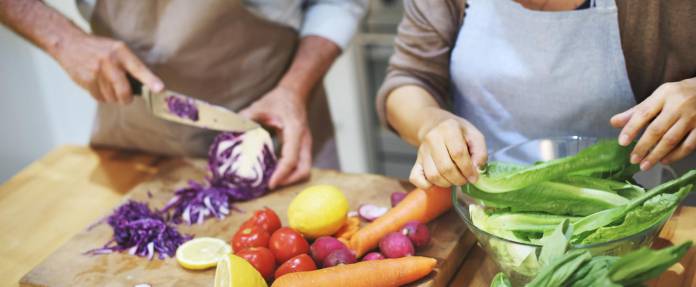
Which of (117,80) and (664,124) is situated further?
(117,80)

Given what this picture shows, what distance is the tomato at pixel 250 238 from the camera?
59.2 inches

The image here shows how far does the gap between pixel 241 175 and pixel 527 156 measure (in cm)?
71

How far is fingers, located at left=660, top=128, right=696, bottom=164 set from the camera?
50.0 inches

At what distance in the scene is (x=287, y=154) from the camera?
1.90 metres

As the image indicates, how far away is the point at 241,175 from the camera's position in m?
1.81

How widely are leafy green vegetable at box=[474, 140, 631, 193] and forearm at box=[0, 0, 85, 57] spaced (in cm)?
117

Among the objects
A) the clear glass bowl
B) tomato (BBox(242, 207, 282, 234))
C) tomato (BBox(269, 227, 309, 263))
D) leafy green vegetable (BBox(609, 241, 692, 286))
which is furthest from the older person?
leafy green vegetable (BBox(609, 241, 692, 286))

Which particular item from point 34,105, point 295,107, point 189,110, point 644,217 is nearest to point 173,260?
point 189,110

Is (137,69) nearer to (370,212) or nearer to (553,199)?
(370,212)

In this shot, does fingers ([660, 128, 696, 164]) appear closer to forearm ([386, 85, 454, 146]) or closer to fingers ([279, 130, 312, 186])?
forearm ([386, 85, 454, 146])

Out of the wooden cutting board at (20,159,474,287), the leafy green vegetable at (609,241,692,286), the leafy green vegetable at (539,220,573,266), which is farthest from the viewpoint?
the wooden cutting board at (20,159,474,287)

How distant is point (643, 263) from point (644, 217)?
9.1 inches

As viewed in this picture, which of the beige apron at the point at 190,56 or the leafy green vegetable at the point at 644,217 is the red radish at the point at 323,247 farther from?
the beige apron at the point at 190,56

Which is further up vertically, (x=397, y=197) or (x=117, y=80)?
(x=117, y=80)
